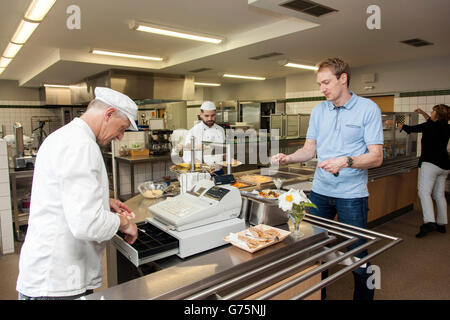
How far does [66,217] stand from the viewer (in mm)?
1173

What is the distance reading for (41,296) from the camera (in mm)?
1276

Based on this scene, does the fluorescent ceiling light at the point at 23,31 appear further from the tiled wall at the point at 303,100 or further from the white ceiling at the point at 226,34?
the tiled wall at the point at 303,100

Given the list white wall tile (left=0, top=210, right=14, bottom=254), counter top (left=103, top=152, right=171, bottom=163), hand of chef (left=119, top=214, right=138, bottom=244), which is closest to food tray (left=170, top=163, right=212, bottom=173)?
hand of chef (left=119, top=214, right=138, bottom=244)

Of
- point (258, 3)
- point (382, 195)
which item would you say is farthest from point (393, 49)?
point (258, 3)

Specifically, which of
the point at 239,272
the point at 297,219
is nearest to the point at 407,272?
the point at 297,219

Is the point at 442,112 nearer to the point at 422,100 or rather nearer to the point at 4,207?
the point at 422,100

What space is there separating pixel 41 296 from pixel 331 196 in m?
1.62

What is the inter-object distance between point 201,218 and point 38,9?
3.21 metres

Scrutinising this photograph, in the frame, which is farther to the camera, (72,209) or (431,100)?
(431,100)

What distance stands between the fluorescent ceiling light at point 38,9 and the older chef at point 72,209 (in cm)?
260

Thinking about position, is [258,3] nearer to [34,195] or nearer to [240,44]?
[240,44]

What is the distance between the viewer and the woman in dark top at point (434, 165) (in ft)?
13.6

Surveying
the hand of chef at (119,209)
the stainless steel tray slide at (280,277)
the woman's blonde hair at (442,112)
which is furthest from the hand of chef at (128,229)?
the woman's blonde hair at (442,112)

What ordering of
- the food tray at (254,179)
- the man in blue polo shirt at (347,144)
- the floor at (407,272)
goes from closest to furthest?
the man in blue polo shirt at (347,144) → the food tray at (254,179) → the floor at (407,272)
